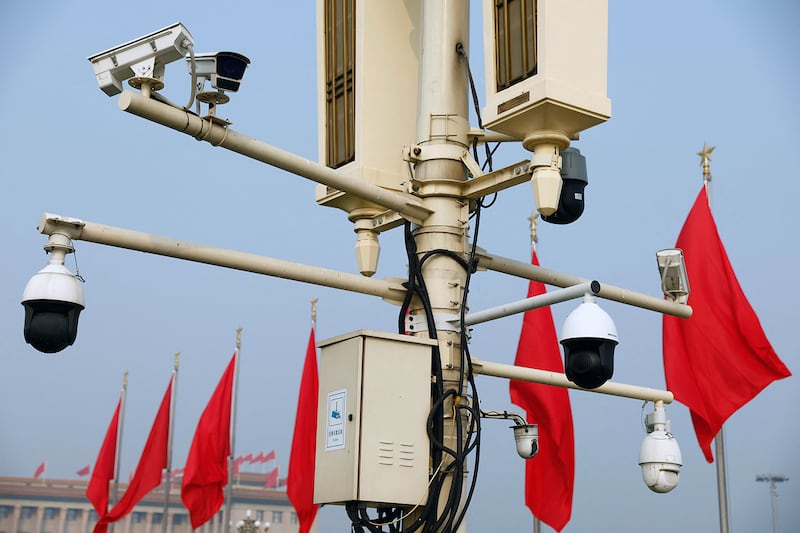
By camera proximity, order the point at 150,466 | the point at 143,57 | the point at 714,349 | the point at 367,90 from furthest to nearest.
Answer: the point at 150,466
the point at 714,349
the point at 367,90
the point at 143,57

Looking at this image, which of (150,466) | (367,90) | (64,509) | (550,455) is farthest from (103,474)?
(64,509)

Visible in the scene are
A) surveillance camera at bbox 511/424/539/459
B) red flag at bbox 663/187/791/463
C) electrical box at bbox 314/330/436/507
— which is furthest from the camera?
red flag at bbox 663/187/791/463

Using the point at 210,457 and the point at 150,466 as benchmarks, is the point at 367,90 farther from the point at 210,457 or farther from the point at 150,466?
the point at 150,466

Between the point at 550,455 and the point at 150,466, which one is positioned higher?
the point at 150,466

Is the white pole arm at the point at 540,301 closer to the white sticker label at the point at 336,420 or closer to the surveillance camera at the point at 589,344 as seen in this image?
the surveillance camera at the point at 589,344

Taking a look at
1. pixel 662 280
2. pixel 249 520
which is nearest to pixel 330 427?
pixel 662 280

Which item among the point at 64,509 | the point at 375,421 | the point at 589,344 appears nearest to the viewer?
the point at 589,344

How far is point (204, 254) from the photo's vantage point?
709cm

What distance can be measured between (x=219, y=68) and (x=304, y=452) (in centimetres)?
1680

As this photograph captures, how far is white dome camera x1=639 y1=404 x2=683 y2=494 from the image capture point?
31.6 ft

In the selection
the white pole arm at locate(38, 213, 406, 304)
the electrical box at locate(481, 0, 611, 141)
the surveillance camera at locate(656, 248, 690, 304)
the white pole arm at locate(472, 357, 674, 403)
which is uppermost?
the electrical box at locate(481, 0, 611, 141)

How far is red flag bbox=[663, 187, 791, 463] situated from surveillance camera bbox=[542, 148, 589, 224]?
616 centimetres

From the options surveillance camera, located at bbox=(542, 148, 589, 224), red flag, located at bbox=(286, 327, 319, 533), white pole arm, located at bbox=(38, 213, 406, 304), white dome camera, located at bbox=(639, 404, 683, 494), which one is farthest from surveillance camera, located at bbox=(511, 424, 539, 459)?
red flag, located at bbox=(286, 327, 319, 533)

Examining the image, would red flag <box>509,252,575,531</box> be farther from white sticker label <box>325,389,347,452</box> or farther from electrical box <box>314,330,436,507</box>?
white sticker label <box>325,389,347,452</box>
